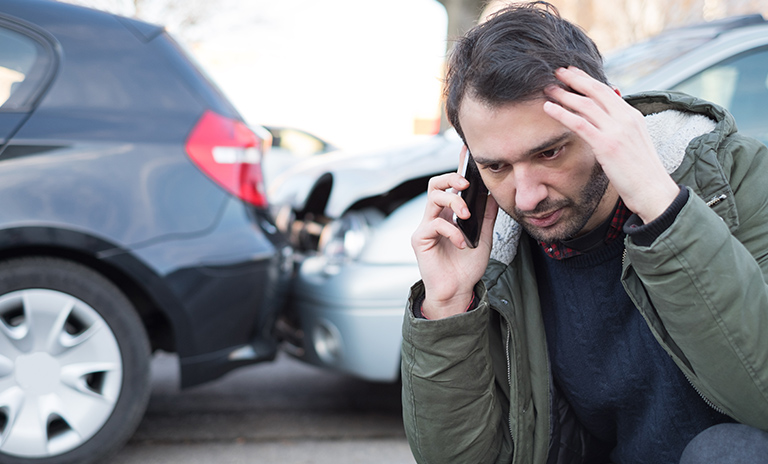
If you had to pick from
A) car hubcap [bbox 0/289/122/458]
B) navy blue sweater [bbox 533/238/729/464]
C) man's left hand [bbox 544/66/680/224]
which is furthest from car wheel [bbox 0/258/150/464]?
man's left hand [bbox 544/66/680/224]

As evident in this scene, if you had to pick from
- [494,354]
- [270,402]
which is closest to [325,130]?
[270,402]

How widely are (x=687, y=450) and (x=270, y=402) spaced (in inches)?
99.3

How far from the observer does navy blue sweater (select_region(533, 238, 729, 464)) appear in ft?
5.60

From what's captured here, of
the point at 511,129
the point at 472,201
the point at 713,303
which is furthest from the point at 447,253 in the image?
the point at 713,303

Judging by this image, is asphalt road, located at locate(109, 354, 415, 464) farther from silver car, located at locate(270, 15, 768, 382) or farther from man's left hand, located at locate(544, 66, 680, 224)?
man's left hand, located at locate(544, 66, 680, 224)

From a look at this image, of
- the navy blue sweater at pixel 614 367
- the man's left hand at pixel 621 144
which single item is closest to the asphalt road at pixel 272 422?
the navy blue sweater at pixel 614 367

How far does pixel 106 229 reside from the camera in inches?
110

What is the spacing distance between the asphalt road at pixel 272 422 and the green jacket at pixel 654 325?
52.3 inches

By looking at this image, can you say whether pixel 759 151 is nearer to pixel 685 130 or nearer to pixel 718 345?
pixel 685 130

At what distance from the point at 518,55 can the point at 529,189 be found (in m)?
0.30

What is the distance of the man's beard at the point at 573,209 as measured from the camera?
166cm

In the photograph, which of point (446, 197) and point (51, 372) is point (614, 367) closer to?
point (446, 197)

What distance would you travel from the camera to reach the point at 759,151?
5.56 ft

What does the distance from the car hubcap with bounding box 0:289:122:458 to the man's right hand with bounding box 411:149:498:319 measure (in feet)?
5.05
